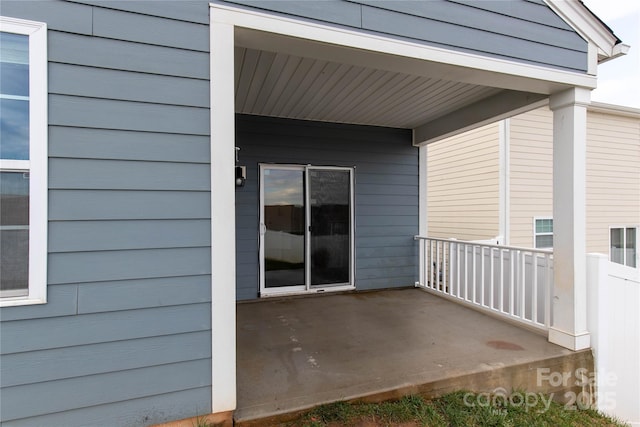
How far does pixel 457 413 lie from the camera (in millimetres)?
2004

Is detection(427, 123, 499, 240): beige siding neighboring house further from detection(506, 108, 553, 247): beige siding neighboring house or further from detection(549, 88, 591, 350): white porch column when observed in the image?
detection(549, 88, 591, 350): white porch column

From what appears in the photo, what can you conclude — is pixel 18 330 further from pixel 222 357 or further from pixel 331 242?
pixel 331 242

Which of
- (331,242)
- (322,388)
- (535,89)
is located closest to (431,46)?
(535,89)

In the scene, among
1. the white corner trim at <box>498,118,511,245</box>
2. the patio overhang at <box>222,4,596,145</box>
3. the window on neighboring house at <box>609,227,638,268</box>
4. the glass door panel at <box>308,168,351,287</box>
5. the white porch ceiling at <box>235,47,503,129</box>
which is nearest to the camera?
the patio overhang at <box>222,4,596,145</box>

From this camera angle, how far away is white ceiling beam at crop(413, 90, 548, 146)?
10.1 feet

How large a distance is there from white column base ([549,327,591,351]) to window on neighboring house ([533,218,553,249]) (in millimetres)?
3846

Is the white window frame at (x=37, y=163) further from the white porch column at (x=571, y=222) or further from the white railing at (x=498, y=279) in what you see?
the white railing at (x=498, y=279)

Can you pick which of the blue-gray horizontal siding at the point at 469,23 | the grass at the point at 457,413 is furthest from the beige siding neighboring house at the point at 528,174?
the grass at the point at 457,413

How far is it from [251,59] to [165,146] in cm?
132

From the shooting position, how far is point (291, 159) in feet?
14.0

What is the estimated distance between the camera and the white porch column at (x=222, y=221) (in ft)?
5.81

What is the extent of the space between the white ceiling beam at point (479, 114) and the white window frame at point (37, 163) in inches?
141

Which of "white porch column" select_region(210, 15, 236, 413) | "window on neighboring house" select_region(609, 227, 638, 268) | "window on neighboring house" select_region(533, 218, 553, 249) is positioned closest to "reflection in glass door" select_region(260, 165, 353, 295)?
"white porch column" select_region(210, 15, 236, 413)

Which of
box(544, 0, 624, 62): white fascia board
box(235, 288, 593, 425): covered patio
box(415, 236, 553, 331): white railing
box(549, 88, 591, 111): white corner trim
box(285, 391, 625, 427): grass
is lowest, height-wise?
box(285, 391, 625, 427): grass
